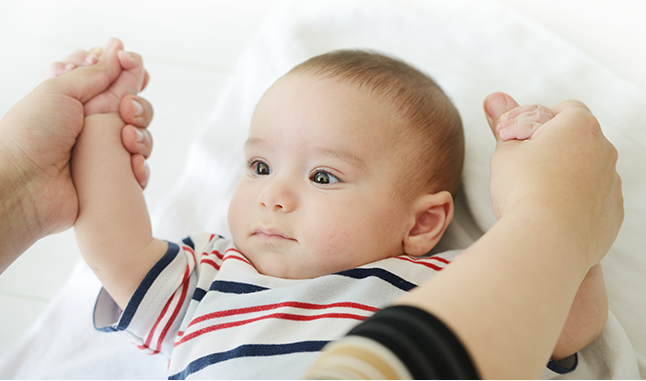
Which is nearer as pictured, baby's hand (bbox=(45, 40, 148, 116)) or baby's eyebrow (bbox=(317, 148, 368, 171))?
baby's eyebrow (bbox=(317, 148, 368, 171))

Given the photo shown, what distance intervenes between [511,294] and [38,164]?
0.76 meters

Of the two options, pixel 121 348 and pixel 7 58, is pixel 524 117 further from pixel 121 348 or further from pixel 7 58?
pixel 7 58

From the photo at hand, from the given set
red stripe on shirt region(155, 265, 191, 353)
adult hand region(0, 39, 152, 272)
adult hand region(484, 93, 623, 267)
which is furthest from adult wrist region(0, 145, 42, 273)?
adult hand region(484, 93, 623, 267)

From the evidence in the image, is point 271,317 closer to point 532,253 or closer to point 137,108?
point 532,253

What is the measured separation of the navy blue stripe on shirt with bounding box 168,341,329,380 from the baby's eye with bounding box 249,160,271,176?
1.02ft

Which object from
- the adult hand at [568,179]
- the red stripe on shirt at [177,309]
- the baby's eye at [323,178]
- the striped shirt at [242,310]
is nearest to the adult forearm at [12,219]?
the striped shirt at [242,310]

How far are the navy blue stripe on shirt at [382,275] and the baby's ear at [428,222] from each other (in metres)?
0.10

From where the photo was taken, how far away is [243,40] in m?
1.64

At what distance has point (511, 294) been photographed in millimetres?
434

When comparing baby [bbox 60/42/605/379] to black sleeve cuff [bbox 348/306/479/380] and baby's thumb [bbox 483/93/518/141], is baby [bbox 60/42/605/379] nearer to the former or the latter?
baby's thumb [bbox 483/93/518/141]

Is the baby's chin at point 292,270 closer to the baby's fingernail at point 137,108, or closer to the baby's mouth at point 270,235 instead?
the baby's mouth at point 270,235

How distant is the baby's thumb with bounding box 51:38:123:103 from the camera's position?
0.88 meters

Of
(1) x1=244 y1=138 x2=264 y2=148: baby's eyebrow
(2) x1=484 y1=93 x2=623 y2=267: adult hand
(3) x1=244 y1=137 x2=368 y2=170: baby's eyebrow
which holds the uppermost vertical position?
(2) x1=484 y1=93 x2=623 y2=267: adult hand

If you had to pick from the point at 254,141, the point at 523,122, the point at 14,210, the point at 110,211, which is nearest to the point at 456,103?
the point at 523,122
